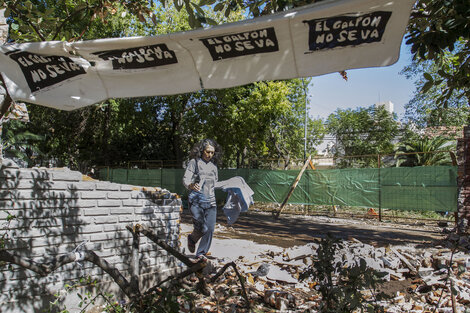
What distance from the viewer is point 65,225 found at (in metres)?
3.53

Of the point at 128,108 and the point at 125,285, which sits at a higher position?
the point at 128,108

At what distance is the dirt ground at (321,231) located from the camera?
7.95 metres

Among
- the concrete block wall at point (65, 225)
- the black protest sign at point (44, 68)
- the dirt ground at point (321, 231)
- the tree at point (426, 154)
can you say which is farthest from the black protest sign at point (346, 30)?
the tree at point (426, 154)

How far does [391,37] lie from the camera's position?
215 centimetres

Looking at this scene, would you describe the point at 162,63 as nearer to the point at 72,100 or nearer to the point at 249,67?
the point at 249,67

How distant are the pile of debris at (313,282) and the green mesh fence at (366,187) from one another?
14.9ft

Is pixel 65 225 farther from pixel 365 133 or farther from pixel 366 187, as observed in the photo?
pixel 365 133

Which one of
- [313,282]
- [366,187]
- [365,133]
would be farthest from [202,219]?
[365,133]

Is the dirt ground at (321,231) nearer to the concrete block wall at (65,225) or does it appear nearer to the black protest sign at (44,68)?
the concrete block wall at (65,225)

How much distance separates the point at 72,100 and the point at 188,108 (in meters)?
18.1

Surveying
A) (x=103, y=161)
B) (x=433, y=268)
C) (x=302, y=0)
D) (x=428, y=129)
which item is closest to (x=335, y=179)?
(x=433, y=268)

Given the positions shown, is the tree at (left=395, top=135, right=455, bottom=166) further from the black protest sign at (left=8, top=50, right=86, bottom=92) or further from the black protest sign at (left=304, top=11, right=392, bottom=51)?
the black protest sign at (left=8, top=50, right=86, bottom=92)

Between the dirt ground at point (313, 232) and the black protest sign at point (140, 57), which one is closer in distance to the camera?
the black protest sign at point (140, 57)

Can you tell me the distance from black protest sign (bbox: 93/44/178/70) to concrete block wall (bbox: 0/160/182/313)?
154 centimetres
